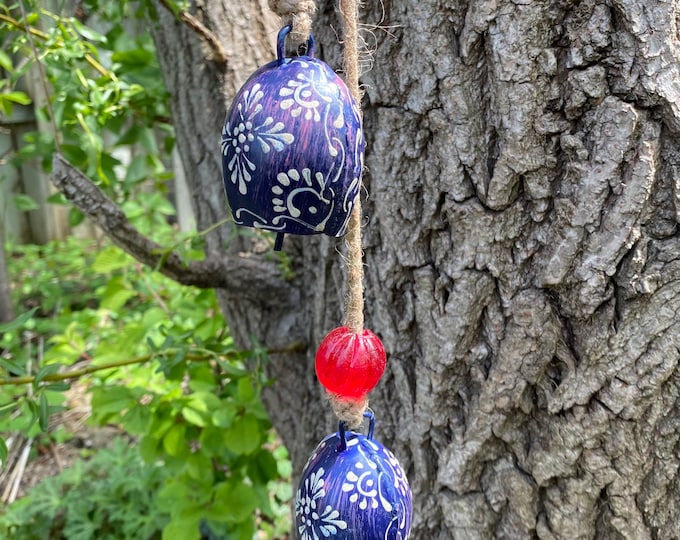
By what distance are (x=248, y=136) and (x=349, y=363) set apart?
10.5 inches

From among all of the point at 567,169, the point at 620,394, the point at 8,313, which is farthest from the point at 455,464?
the point at 8,313

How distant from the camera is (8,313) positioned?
2.84 metres

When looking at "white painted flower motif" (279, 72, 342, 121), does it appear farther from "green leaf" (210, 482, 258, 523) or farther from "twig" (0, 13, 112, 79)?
"green leaf" (210, 482, 258, 523)

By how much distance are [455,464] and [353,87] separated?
22.4 inches

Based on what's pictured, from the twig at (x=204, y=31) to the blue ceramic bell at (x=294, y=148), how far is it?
0.50 meters

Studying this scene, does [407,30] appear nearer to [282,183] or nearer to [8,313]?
[282,183]

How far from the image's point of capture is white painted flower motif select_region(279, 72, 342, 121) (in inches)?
22.3

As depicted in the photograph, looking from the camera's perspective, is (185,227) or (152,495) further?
(185,227)

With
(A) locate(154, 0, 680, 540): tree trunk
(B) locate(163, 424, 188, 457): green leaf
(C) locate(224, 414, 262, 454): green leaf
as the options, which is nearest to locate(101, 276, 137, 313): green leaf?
(B) locate(163, 424, 188, 457): green leaf

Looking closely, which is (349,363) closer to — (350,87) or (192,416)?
(350,87)

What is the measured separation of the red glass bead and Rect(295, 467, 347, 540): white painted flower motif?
0.33 feet

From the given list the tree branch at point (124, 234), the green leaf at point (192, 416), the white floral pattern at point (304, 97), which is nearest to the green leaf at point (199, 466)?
the green leaf at point (192, 416)

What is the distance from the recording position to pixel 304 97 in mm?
572

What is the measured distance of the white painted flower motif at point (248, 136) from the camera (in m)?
0.57
